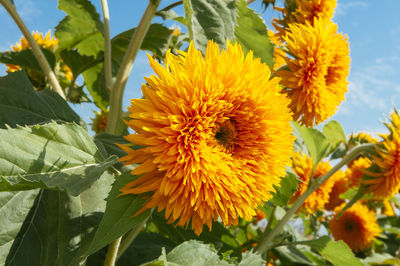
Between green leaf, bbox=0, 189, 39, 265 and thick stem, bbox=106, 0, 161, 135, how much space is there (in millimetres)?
374

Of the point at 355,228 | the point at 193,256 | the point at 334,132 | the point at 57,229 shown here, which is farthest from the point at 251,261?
the point at 355,228

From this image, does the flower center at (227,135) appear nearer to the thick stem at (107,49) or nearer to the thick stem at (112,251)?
the thick stem at (112,251)

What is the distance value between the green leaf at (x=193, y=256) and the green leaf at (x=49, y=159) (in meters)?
0.22

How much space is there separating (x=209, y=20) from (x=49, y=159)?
398 mm

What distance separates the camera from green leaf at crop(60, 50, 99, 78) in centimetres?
154

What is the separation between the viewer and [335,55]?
118cm

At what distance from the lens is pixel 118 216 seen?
2.10 ft

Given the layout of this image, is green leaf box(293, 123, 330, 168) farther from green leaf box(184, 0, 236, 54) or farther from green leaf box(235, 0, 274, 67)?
green leaf box(184, 0, 236, 54)

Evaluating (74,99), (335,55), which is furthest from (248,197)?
(74,99)

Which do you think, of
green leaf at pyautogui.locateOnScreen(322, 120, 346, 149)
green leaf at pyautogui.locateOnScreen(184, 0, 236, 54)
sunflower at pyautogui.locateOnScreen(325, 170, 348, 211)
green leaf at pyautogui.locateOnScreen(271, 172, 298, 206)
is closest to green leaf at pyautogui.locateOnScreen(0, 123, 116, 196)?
green leaf at pyautogui.locateOnScreen(184, 0, 236, 54)

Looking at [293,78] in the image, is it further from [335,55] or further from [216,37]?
[216,37]

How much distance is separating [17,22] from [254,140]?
78 centimetres

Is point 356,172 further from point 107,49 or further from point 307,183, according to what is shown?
point 107,49

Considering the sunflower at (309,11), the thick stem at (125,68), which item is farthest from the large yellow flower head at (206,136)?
the sunflower at (309,11)
